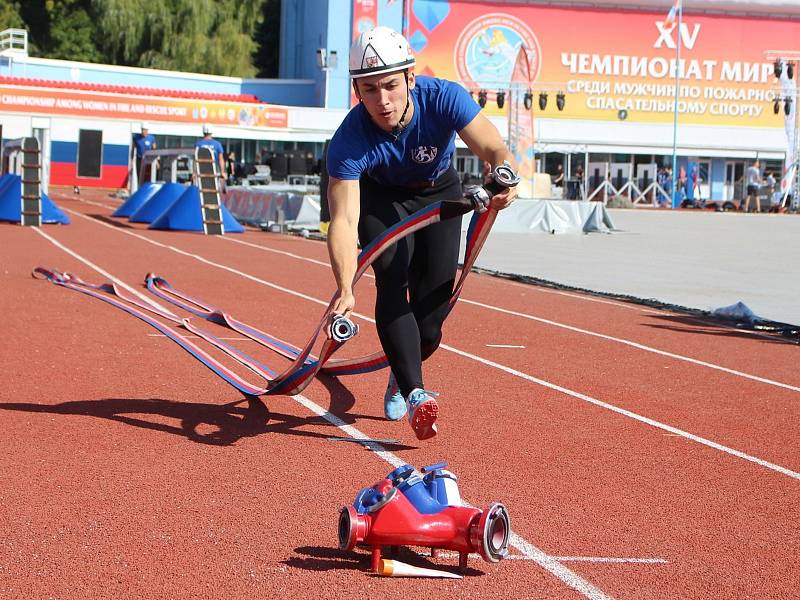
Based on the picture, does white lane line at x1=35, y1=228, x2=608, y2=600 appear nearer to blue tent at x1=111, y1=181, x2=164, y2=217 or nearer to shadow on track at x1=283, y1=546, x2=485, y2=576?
shadow on track at x1=283, y1=546, x2=485, y2=576

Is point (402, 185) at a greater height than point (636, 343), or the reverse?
point (402, 185)

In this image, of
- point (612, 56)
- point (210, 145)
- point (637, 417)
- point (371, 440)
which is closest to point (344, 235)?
point (371, 440)

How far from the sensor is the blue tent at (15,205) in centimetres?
2498

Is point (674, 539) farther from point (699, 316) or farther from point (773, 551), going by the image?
point (699, 316)

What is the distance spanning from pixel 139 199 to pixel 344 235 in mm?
23521

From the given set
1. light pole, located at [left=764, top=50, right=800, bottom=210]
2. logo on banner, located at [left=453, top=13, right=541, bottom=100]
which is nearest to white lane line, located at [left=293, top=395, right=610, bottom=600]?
light pole, located at [left=764, top=50, right=800, bottom=210]

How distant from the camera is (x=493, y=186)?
216 inches

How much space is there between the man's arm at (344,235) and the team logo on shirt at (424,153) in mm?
336

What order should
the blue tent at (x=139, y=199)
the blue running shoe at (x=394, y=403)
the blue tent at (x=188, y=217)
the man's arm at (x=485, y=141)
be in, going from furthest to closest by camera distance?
the blue tent at (x=139, y=199) < the blue tent at (x=188, y=217) < the blue running shoe at (x=394, y=403) < the man's arm at (x=485, y=141)

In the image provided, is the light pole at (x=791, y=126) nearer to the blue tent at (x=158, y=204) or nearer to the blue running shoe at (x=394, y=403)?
the blue tent at (x=158, y=204)

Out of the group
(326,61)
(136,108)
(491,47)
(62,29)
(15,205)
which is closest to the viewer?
(15,205)

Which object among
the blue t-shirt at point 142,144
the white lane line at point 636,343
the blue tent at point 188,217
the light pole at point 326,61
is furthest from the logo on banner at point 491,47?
the white lane line at point 636,343

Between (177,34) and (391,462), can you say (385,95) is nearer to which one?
(391,462)

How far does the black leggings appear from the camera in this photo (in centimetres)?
576
